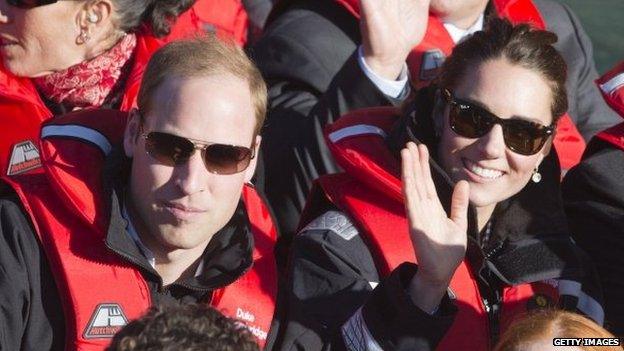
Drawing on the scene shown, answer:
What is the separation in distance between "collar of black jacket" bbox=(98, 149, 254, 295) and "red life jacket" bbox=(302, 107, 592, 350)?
0.25m

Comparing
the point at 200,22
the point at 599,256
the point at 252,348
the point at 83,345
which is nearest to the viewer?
the point at 252,348

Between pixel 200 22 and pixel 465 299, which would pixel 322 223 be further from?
pixel 200 22

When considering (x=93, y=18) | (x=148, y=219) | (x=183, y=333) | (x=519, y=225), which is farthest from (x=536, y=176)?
(x=183, y=333)

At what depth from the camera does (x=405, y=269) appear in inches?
97.4

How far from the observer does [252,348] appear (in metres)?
1.81

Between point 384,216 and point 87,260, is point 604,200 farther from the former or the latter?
point 87,260

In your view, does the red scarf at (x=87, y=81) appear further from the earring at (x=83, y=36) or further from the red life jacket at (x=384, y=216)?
the red life jacket at (x=384, y=216)

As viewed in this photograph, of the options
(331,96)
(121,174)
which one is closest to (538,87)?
(331,96)

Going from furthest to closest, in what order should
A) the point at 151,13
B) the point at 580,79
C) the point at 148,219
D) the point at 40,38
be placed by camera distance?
1. the point at 580,79
2. the point at 151,13
3. the point at 40,38
4. the point at 148,219

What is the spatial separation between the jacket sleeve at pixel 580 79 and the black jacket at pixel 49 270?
1582 mm

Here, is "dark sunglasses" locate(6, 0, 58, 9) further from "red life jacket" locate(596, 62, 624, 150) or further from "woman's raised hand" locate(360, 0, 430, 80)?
"red life jacket" locate(596, 62, 624, 150)

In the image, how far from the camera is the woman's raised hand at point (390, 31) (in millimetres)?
3125

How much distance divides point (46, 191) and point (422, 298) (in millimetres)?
763

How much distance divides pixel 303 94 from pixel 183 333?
5.80 feet
